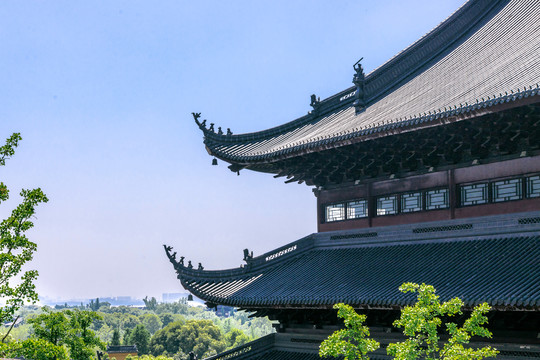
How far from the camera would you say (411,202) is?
1969 cm

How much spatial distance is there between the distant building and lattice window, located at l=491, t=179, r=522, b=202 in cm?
6904

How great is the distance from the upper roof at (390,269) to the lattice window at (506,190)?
52 centimetres

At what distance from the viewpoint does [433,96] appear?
19.6m

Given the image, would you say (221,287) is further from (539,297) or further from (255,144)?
(539,297)

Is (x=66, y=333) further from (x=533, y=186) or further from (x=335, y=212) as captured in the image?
(x=533, y=186)

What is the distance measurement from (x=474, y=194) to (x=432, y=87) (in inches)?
153

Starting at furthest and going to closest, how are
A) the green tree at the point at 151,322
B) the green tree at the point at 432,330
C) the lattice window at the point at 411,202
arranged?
the green tree at the point at 151,322, the lattice window at the point at 411,202, the green tree at the point at 432,330

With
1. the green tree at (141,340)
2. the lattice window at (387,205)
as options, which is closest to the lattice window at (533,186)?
the lattice window at (387,205)

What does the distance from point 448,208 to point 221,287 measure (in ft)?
22.1

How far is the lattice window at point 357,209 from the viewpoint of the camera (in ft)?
68.5

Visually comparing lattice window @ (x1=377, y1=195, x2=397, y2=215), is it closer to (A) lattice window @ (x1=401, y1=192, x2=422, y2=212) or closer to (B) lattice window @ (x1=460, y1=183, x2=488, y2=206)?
(A) lattice window @ (x1=401, y1=192, x2=422, y2=212)

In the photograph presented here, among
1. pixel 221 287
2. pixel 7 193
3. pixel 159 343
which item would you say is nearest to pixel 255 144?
pixel 221 287

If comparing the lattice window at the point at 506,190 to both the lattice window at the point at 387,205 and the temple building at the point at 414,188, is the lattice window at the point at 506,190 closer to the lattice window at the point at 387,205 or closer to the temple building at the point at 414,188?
Result: the temple building at the point at 414,188

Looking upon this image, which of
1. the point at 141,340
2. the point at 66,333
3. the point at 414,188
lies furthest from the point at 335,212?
the point at 141,340
